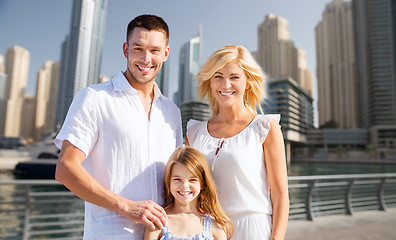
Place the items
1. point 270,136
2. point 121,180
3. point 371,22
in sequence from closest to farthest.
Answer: point 121,180, point 270,136, point 371,22

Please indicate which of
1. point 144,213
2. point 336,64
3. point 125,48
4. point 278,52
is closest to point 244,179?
point 144,213

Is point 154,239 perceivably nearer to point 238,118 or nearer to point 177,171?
point 177,171

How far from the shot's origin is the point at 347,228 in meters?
4.61

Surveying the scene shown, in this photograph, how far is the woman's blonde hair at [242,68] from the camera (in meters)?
1.68

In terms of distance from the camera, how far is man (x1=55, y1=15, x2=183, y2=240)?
1202 mm

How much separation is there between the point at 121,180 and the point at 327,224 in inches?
184

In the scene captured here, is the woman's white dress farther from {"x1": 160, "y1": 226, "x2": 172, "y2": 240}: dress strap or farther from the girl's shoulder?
{"x1": 160, "y1": 226, "x2": 172, "y2": 240}: dress strap

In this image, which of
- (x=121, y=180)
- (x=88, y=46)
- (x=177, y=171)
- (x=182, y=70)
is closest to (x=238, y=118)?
(x=177, y=171)

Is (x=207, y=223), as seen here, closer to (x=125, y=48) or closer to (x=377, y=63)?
(x=125, y=48)

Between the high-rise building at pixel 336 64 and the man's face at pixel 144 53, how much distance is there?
116m

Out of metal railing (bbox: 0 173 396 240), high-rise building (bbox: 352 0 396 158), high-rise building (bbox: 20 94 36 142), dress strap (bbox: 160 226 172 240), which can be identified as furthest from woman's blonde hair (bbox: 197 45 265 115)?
high-rise building (bbox: 20 94 36 142)

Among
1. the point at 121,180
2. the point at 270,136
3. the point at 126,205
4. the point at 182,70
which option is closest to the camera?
the point at 126,205

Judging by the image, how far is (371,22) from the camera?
88.1 meters

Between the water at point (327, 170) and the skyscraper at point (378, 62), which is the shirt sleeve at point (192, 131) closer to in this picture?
the water at point (327, 170)
